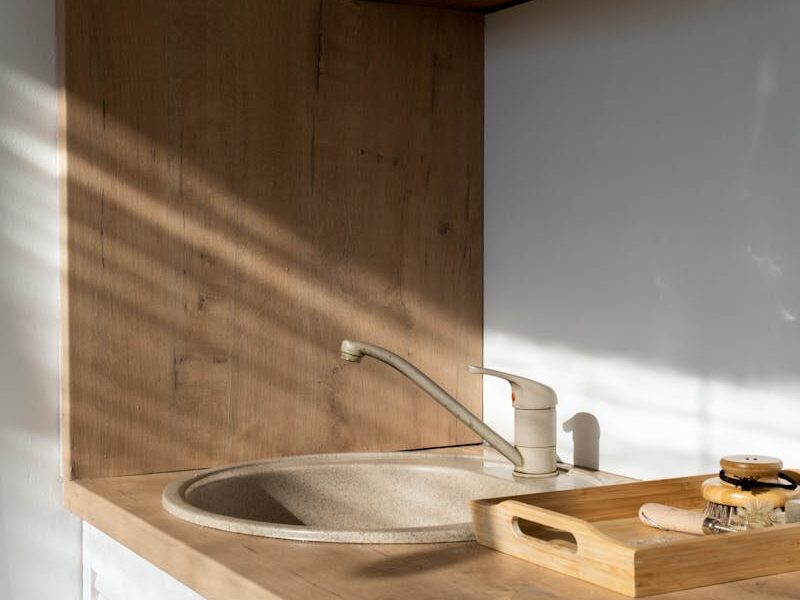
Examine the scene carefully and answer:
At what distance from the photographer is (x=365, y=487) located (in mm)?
1893

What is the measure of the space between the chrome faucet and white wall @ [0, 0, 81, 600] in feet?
1.66

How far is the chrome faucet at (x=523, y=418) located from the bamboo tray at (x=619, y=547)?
14.6 inches

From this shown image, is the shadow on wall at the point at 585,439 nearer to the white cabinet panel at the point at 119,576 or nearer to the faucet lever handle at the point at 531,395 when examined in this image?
the faucet lever handle at the point at 531,395

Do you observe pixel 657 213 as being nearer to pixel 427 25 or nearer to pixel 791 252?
pixel 791 252

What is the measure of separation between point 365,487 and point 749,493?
0.76 metres

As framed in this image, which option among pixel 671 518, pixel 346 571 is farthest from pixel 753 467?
pixel 346 571

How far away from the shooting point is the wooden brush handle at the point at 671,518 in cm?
133

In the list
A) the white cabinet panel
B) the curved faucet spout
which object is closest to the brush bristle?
the curved faucet spout

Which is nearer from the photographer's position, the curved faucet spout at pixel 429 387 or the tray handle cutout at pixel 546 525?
the tray handle cutout at pixel 546 525

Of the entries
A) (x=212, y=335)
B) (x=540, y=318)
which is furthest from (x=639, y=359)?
(x=212, y=335)

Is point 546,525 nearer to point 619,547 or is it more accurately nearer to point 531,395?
point 619,547

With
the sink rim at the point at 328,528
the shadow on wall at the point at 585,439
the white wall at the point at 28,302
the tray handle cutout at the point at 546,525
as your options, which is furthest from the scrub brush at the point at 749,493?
the white wall at the point at 28,302

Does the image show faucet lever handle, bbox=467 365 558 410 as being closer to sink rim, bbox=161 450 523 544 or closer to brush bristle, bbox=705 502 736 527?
sink rim, bbox=161 450 523 544

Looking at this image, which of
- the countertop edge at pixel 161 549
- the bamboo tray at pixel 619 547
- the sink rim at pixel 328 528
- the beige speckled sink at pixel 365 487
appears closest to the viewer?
the bamboo tray at pixel 619 547
